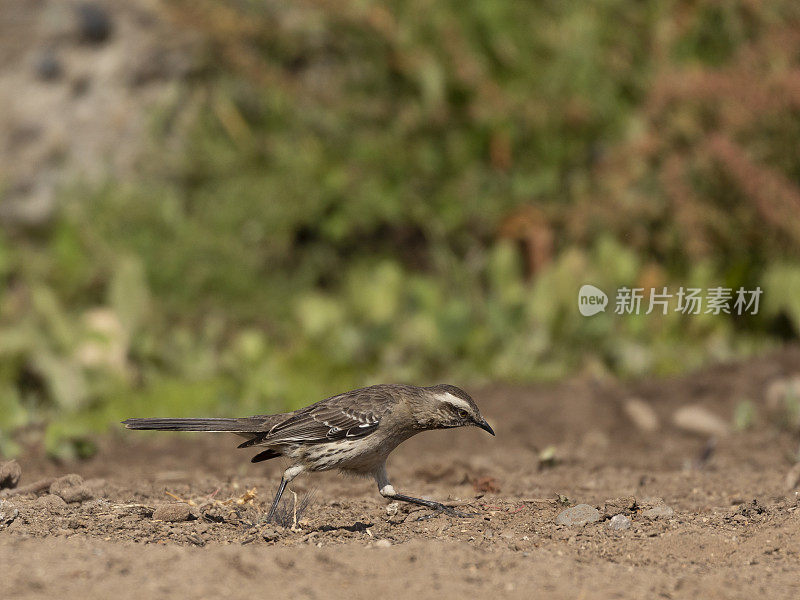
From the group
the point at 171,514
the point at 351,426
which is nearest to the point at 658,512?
the point at 351,426

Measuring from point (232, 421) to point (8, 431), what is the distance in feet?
7.62

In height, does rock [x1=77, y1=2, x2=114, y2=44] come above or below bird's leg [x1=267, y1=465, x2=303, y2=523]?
above

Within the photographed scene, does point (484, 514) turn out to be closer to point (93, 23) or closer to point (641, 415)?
point (641, 415)

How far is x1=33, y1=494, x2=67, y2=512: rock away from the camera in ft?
16.6

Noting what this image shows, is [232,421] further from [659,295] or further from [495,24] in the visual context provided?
[495,24]

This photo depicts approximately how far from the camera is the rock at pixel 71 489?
5309 millimetres

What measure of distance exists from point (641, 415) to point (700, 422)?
0.39 meters

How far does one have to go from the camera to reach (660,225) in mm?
9781

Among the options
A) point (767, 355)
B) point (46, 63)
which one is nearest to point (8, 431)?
point (46, 63)

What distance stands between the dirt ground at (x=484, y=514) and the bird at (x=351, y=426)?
21cm

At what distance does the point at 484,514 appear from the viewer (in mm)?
5254

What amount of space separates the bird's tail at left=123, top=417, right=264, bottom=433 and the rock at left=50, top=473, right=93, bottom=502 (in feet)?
1.20

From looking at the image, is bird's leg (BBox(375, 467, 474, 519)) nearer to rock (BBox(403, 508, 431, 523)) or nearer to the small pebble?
rock (BBox(403, 508, 431, 523))

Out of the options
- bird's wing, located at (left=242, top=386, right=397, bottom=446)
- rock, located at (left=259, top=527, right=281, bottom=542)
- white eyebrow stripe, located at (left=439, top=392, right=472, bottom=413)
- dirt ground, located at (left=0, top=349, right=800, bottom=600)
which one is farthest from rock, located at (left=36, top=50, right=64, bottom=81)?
rock, located at (left=259, top=527, right=281, bottom=542)
